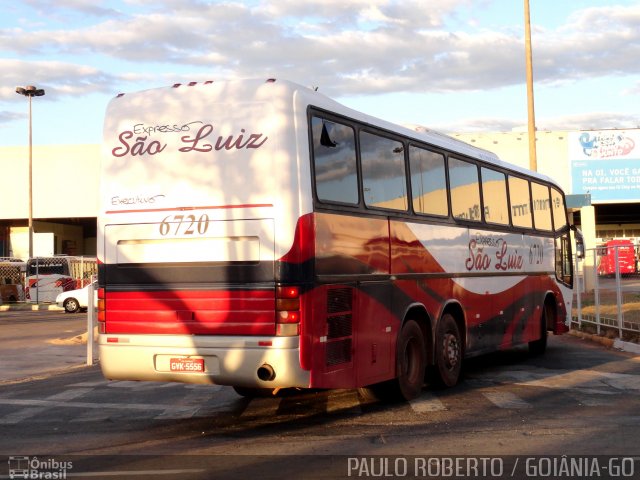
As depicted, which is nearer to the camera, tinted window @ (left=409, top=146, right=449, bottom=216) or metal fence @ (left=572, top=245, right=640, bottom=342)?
tinted window @ (left=409, top=146, right=449, bottom=216)

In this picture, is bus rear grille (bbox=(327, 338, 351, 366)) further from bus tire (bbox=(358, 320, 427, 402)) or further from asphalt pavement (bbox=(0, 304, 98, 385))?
asphalt pavement (bbox=(0, 304, 98, 385))

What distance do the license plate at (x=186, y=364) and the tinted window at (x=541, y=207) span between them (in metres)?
9.03

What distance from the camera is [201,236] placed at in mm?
9055

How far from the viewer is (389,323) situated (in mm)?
10367

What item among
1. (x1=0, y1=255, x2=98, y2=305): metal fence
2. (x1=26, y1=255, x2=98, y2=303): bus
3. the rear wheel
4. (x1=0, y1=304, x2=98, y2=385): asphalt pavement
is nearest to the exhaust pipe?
(x1=0, y1=304, x2=98, y2=385): asphalt pavement

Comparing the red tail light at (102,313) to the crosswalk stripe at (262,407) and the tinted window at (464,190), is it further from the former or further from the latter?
the tinted window at (464,190)

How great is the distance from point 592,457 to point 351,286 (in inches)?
124

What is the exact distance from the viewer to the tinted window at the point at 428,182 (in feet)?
37.3

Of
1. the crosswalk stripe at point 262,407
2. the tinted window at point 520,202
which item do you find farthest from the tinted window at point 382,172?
the tinted window at point 520,202

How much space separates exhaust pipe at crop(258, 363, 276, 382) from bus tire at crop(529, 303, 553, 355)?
30.0 feet

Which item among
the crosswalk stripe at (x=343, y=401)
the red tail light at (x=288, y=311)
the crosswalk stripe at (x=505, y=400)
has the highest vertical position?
the red tail light at (x=288, y=311)

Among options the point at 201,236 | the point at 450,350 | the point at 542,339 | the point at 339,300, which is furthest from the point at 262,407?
the point at 542,339

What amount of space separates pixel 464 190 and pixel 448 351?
2.41m

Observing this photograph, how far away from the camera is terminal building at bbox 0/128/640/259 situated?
53.3 metres
